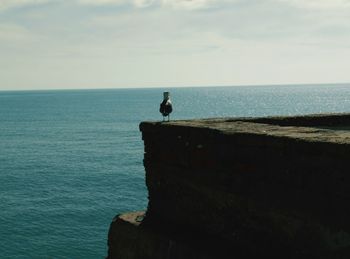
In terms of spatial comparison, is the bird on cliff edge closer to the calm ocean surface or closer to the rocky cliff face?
the rocky cliff face

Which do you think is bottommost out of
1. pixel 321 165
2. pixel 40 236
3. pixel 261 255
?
pixel 40 236

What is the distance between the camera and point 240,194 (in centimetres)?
531

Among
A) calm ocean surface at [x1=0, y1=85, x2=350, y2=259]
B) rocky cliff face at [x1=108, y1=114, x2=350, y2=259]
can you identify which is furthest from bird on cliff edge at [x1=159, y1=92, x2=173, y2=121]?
calm ocean surface at [x1=0, y1=85, x2=350, y2=259]

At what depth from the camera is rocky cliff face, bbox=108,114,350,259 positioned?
4.45 meters

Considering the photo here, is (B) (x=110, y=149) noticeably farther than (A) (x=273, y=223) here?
Yes

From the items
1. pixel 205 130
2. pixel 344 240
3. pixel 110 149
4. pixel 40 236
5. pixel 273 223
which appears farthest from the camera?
pixel 110 149

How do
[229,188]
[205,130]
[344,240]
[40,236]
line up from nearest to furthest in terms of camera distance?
1. [344,240]
2. [229,188]
3. [205,130]
4. [40,236]

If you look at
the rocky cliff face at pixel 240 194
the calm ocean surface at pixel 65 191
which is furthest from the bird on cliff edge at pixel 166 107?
the calm ocean surface at pixel 65 191

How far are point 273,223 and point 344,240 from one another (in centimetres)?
83

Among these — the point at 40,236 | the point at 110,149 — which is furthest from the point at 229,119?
the point at 110,149

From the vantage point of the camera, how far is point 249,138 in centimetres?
525

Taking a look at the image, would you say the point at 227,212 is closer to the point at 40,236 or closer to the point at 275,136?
the point at 275,136

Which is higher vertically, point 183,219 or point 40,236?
point 183,219

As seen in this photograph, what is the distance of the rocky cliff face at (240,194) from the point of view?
4453 mm
